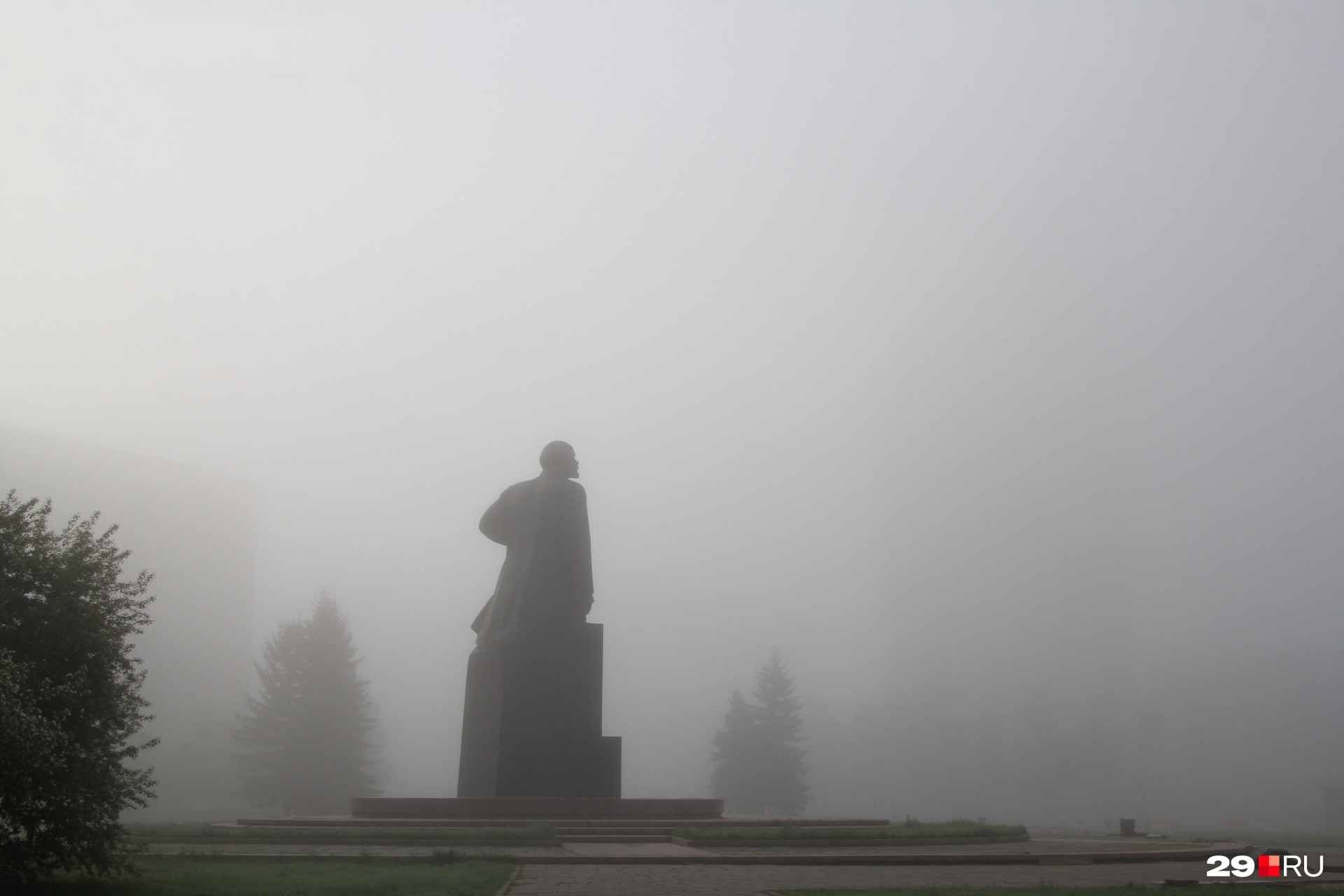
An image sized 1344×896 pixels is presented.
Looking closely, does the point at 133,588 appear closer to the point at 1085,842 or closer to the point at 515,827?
the point at 515,827

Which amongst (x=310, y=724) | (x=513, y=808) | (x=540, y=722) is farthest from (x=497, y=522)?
(x=310, y=724)

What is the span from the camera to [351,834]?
490 inches

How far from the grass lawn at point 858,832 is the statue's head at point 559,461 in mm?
6668

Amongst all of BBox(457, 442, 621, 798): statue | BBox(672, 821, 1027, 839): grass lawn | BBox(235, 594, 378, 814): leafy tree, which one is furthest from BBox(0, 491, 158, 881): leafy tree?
BBox(235, 594, 378, 814): leafy tree

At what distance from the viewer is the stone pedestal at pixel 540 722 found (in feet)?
50.4

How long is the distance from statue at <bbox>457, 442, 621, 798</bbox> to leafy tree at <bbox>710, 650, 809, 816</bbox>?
843 inches

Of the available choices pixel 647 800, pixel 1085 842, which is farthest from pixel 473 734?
pixel 1085 842

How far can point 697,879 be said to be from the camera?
27.9 feet

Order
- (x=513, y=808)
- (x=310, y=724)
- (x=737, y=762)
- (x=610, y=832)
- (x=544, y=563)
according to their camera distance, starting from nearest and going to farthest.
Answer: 1. (x=610, y=832)
2. (x=513, y=808)
3. (x=544, y=563)
4. (x=310, y=724)
5. (x=737, y=762)

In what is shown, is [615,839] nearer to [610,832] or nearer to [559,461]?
[610,832]

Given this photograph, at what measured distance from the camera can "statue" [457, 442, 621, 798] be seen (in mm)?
15469

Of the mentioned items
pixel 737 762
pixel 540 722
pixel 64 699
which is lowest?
pixel 737 762

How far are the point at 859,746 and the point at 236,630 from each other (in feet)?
118

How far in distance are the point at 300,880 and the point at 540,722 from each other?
7676 millimetres
